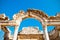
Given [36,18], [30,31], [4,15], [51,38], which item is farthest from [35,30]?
[4,15]

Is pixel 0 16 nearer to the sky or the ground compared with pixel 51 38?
nearer to the sky

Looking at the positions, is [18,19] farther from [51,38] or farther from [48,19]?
[51,38]

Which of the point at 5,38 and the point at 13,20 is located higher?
the point at 13,20

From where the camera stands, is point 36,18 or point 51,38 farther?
point 51,38

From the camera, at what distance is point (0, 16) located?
1486 cm

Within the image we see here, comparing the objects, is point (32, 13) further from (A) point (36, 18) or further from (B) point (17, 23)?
(B) point (17, 23)

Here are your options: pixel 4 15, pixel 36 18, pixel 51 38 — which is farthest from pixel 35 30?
pixel 4 15

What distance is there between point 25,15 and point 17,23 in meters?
1.13

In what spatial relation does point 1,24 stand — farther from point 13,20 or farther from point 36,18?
point 36,18

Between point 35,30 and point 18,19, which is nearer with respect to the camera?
point 18,19

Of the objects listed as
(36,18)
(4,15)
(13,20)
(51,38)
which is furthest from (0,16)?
(51,38)

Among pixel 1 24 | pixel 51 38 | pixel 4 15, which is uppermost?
pixel 4 15

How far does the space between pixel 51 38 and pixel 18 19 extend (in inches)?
193

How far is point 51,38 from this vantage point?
17.3 meters
